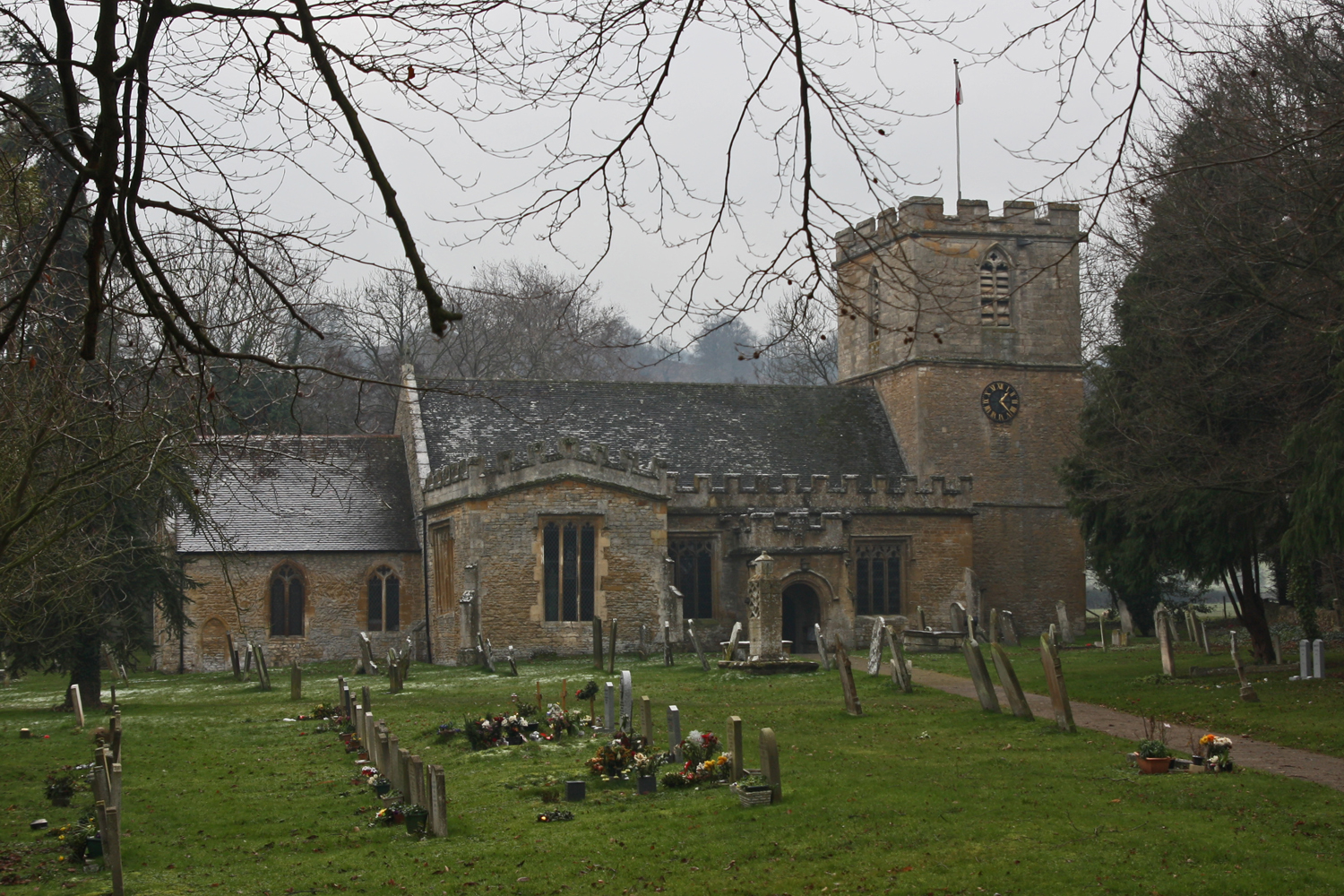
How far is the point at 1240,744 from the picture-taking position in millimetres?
14219

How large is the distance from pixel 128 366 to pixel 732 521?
22.6 meters

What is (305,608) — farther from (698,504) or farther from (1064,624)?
(1064,624)

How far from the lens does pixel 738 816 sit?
35.8ft

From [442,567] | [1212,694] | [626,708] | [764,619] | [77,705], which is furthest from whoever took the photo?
[442,567]

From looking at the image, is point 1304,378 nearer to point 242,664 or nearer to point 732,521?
point 732,521

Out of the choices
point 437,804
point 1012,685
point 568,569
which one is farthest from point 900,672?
point 437,804

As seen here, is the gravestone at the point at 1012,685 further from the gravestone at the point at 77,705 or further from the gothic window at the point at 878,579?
the gothic window at the point at 878,579

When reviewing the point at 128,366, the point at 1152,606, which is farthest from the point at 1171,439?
the point at 1152,606

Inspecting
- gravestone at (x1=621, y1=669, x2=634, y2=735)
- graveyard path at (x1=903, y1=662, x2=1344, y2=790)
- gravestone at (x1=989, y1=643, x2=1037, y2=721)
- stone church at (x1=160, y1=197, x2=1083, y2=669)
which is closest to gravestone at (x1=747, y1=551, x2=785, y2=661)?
graveyard path at (x1=903, y1=662, x2=1344, y2=790)

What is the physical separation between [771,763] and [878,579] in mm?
22457

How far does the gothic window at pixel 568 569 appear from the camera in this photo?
2944 centimetres

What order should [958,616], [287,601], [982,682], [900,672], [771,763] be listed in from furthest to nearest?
[958,616], [287,601], [900,672], [982,682], [771,763]

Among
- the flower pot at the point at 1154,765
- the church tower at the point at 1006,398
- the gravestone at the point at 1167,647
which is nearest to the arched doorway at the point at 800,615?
the church tower at the point at 1006,398

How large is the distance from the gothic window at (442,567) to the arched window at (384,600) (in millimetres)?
1254
